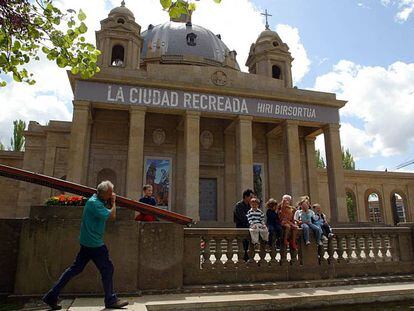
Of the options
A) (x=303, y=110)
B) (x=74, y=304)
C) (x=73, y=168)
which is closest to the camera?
(x=74, y=304)

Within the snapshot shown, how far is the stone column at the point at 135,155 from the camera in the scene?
18.9m

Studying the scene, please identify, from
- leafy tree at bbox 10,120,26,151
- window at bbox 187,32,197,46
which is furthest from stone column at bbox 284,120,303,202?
leafy tree at bbox 10,120,26,151

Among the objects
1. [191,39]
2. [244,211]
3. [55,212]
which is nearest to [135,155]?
[244,211]

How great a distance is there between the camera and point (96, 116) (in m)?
22.3

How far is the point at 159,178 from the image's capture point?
22125 mm

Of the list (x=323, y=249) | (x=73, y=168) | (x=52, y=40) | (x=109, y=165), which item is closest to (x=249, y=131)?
(x=109, y=165)

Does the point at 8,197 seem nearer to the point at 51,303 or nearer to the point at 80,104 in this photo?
the point at 80,104

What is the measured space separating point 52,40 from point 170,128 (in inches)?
681

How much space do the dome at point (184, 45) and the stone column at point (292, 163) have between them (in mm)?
12863

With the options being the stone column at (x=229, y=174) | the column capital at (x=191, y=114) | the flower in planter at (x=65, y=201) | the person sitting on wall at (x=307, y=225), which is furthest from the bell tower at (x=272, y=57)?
the flower in planter at (x=65, y=201)

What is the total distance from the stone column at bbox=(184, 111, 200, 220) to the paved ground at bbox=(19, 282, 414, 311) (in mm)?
13260

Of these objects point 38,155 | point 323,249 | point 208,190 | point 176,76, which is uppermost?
point 176,76

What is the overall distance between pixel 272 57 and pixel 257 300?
84.6 feet

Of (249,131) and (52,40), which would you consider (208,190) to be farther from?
(52,40)
